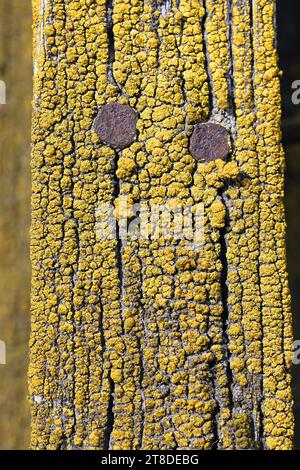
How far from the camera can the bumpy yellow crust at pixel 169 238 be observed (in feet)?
3.06

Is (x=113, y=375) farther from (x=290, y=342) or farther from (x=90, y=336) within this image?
(x=290, y=342)

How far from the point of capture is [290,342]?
0.95 metres

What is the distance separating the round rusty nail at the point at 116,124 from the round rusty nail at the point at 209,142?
0.11m

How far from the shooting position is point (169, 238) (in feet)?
3.05

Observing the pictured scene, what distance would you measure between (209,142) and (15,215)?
498 millimetres

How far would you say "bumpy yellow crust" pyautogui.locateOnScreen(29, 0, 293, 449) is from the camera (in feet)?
3.06

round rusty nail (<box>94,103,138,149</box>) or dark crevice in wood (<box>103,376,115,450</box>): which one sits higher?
round rusty nail (<box>94,103,138,149</box>)

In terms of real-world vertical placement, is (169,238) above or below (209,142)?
below

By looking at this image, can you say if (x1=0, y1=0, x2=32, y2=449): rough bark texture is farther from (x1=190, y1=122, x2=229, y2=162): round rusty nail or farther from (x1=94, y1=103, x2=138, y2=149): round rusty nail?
(x1=190, y1=122, x2=229, y2=162): round rusty nail

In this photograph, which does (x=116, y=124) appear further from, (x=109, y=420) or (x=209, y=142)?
(x=109, y=420)

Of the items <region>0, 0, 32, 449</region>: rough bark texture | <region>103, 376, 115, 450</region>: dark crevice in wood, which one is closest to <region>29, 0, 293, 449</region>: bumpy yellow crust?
<region>103, 376, 115, 450</region>: dark crevice in wood

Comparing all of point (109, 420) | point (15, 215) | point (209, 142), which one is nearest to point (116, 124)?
point (209, 142)

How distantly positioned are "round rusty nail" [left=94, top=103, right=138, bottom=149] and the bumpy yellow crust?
0.01m
